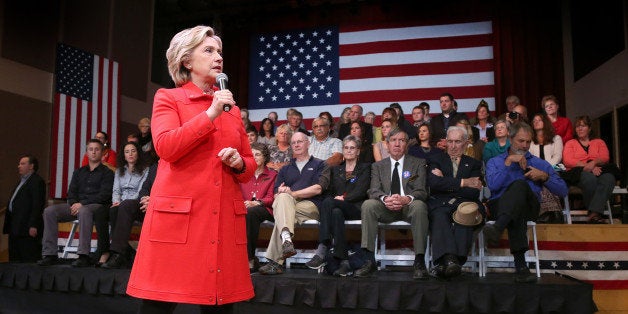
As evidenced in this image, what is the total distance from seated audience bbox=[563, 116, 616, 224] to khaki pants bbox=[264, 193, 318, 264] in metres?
2.78

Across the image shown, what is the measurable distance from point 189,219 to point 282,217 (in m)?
2.70

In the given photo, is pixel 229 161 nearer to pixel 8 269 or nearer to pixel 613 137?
pixel 8 269

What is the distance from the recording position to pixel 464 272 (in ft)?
14.3

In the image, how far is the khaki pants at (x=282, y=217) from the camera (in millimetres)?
4270

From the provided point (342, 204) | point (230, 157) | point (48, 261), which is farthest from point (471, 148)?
point (230, 157)

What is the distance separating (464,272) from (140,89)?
692 centimetres

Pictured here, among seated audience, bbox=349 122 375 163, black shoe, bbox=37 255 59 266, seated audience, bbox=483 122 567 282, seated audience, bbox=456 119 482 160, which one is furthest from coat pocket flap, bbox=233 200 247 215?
seated audience, bbox=456 119 482 160

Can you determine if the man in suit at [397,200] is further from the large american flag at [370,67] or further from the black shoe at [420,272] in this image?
the large american flag at [370,67]

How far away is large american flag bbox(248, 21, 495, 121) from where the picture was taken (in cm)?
916

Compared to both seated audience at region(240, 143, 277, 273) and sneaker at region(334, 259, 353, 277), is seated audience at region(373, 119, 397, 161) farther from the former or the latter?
sneaker at region(334, 259, 353, 277)

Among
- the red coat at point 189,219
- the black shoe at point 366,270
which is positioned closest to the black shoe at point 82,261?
the black shoe at point 366,270

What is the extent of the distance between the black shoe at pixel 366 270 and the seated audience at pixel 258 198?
938 mm

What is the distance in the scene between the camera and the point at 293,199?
445 centimetres

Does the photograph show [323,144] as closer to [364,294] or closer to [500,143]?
[500,143]
